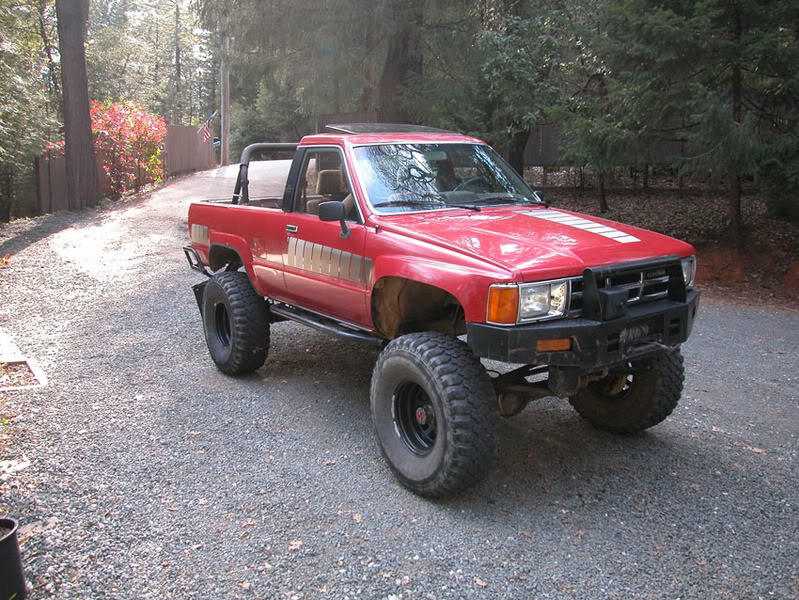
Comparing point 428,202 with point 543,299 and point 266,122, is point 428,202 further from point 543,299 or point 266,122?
point 266,122

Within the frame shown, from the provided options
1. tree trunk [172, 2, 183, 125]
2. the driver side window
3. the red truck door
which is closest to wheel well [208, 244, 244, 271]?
the red truck door

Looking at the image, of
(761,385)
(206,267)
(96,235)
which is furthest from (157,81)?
(761,385)

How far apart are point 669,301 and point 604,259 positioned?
1.94 ft

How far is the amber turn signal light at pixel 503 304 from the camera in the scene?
371 cm

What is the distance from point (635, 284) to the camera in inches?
158

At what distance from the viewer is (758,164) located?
8938 mm

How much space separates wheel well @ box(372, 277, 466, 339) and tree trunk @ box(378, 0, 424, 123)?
32.5ft

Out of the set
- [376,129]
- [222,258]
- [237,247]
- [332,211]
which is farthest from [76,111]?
[332,211]

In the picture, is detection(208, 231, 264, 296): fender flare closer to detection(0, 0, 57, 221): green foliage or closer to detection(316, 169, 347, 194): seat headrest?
detection(316, 169, 347, 194): seat headrest

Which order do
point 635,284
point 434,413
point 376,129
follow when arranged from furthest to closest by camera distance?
1. point 376,129
2. point 434,413
3. point 635,284

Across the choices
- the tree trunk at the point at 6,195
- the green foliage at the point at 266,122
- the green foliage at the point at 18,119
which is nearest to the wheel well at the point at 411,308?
the green foliage at the point at 18,119

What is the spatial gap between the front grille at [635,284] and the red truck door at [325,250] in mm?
1421

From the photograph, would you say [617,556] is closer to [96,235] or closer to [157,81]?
[96,235]

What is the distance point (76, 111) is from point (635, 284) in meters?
16.0
